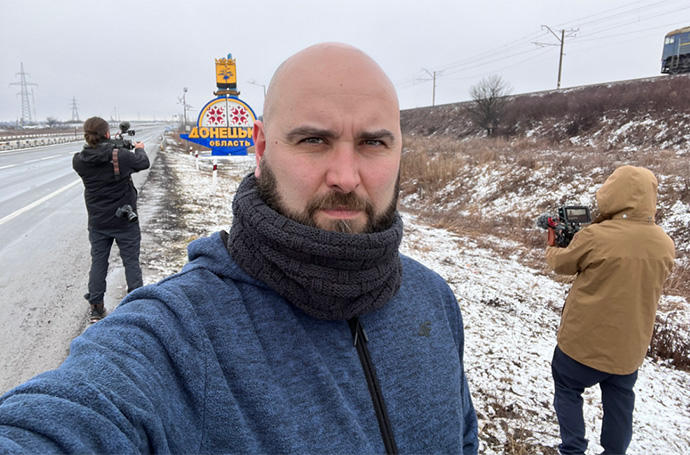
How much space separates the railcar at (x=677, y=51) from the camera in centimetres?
2461

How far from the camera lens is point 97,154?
4.18 metres

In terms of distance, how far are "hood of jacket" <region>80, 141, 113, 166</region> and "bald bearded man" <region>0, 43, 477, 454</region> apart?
3672 millimetres

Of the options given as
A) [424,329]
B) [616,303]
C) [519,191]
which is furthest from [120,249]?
[519,191]

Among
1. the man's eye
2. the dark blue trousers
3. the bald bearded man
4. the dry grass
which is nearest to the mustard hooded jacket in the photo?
the dark blue trousers

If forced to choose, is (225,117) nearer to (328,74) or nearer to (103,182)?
(103,182)

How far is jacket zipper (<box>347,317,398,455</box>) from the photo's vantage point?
1.14m

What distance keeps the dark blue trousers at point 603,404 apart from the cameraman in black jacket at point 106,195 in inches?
Result: 176

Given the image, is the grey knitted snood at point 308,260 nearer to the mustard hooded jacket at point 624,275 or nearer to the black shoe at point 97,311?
the mustard hooded jacket at point 624,275

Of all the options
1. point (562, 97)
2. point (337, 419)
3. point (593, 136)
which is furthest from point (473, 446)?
point (562, 97)

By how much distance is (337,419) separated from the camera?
106cm

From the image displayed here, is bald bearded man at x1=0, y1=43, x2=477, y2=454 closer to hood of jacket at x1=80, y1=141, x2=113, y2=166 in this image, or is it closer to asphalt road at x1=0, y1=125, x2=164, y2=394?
asphalt road at x1=0, y1=125, x2=164, y2=394

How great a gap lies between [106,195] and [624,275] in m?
5.08

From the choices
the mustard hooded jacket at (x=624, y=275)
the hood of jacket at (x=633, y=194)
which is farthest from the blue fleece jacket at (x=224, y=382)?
the hood of jacket at (x=633, y=194)

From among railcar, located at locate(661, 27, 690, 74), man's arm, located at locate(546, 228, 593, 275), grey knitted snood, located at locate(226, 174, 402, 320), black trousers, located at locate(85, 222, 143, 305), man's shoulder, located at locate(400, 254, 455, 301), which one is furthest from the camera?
railcar, located at locate(661, 27, 690, 74)
